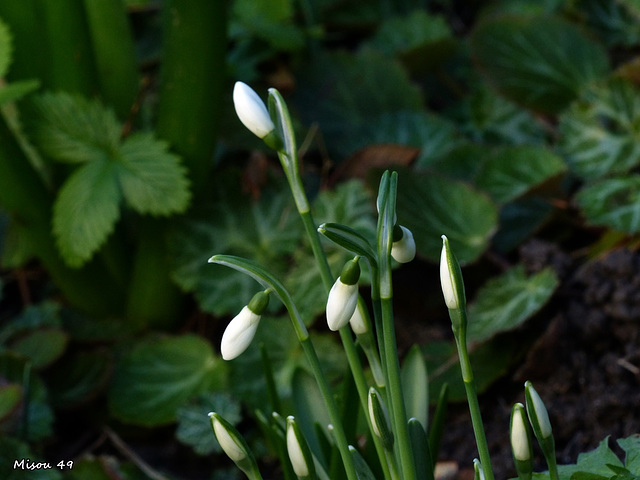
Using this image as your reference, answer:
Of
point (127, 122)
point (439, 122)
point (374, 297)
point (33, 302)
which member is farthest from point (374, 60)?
point (374, 297)

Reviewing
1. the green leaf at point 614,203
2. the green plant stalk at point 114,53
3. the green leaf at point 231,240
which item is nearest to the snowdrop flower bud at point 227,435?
the green leaf at point 231,240

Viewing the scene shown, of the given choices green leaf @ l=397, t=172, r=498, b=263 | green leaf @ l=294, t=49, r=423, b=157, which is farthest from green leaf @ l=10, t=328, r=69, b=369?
green leaf @ l=294, t=49, r=423, b=157

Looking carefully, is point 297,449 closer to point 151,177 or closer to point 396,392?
point 396,392

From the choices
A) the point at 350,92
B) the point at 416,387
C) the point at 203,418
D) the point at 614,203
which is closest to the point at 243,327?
the point at 416,387

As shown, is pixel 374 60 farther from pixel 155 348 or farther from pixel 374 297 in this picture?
pixel 374 297

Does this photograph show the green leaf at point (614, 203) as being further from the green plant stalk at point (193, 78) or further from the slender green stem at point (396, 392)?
the slender green stem at point (396, 392)

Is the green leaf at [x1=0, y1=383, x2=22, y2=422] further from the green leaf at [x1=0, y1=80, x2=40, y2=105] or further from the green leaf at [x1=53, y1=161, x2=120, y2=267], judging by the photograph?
the green leaf at [x1=0, y1=80, x2=40, y2=105]

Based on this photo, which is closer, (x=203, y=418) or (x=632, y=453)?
(x=632, y=453)
